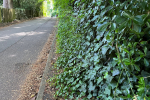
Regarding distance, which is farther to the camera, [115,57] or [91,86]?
[91,86]

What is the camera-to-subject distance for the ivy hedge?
1.24m

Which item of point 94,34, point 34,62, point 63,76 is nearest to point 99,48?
point 94,34

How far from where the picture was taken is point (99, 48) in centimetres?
241

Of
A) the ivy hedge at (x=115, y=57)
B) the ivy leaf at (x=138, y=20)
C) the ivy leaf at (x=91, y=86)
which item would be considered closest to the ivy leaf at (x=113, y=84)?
the ivy hedge at (x=115, y=57)

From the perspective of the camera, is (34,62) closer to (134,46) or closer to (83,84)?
(83,84)

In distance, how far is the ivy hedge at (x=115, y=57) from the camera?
4.07 ft

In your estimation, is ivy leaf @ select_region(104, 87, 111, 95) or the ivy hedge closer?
the ivy hedge

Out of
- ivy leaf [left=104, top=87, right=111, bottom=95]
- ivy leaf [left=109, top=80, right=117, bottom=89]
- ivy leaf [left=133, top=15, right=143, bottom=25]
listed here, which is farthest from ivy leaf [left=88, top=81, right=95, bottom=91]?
ivy leaf [left=133, top=15, right=143, bottom=25]

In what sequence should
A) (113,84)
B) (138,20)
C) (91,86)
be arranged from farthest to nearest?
(91,86), (113,84), (138,20)

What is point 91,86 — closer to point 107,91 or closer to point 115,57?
point 107,91

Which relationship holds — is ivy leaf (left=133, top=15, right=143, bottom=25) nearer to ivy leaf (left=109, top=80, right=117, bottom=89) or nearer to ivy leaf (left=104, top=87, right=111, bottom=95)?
ivy leaf (left=109, top=80, right=117, bottom=89)

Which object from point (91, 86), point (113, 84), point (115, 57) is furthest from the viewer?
point (91, 86)

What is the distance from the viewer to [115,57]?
1.80 metres

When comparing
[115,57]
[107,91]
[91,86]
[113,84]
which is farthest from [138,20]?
[91,86]
